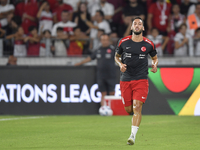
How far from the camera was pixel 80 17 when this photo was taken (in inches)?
625

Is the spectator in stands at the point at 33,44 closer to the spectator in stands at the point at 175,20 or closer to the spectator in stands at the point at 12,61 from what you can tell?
the spectator in stands at the point at 12,61

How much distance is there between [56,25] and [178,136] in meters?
8.83

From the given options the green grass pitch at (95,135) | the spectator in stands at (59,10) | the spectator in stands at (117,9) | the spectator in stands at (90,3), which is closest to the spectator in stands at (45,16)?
the spectator in stands at (59,10)

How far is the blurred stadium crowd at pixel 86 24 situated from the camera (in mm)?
13812

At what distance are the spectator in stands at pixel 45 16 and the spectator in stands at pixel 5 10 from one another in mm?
1225

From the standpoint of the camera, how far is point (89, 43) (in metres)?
13.9

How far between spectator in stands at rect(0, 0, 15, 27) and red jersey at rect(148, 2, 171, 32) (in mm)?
5773

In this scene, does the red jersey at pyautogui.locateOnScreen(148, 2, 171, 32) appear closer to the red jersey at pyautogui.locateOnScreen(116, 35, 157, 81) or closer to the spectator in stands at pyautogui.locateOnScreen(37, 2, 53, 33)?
the spectator in stands at pyautogui.locateOnScreen(37, 2, 53, 33)

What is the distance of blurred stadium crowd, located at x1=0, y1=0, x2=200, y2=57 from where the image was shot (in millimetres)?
13812

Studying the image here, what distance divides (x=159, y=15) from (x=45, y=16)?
4682mm

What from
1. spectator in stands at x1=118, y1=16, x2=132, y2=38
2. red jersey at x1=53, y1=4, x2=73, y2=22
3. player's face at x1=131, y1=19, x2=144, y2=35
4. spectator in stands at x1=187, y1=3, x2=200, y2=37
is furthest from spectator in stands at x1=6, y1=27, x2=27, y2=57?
player's face at x1=131, y1=19, x2=144, y2=35

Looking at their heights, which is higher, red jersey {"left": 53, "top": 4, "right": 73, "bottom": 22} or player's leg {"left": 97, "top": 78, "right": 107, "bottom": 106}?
red jersey {"left": 53, "top": 4, "right": 73, "bottom": 22}

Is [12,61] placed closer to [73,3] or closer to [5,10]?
[5,10]

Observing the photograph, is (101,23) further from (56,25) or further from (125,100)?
(125,100)
